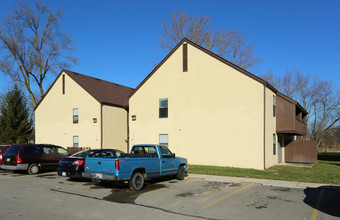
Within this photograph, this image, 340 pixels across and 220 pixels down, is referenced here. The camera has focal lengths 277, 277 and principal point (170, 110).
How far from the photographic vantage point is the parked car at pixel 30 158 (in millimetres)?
14719

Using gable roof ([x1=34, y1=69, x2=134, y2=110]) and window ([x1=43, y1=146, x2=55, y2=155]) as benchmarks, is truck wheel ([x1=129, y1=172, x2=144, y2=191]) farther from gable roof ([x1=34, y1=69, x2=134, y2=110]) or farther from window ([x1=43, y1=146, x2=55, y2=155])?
gable roof ([x1=34, y1=69, x2=134, y2=110])

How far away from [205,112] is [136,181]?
9952mm

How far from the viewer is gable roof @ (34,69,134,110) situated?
25.3 m

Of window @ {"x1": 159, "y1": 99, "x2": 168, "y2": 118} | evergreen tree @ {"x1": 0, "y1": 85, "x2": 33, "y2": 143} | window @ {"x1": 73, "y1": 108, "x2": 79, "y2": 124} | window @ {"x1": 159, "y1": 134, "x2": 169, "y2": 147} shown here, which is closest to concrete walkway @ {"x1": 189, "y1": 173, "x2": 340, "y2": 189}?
window @ {"x1": 159, "y1": 134, "x2": 169, "y2": 147}

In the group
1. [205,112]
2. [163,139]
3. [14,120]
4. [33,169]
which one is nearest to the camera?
[33,169]

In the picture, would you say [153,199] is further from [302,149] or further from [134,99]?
[302,149]

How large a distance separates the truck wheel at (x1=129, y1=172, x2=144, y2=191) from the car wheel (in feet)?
25.4

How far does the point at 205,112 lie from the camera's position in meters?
19.3

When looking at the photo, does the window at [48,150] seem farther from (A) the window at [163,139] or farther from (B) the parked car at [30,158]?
(A) the window at [163,139]

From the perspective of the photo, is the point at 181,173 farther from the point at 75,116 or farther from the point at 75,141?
the point at 75,116

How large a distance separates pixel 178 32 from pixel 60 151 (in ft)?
75.6

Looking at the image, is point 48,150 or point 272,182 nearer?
point 272,182

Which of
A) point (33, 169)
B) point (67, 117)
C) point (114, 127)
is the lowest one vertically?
point (33, 169)

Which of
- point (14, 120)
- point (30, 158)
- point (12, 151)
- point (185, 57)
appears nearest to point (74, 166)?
point (30, 158)
